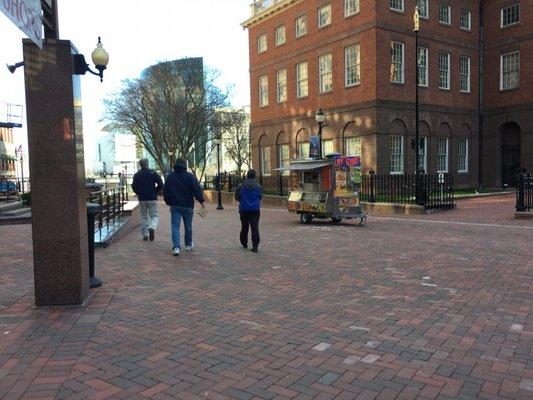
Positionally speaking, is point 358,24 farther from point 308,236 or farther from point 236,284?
point 236,284

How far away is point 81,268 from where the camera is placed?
5.71 m

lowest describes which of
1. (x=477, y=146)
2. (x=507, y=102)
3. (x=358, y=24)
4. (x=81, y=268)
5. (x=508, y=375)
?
(x=508, y=375)

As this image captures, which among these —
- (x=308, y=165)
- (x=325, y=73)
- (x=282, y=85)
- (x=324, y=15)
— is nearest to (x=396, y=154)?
(x=325, y=73)

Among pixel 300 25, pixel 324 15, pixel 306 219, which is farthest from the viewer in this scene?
pixel 300 25

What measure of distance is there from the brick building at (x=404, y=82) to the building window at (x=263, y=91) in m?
1.31

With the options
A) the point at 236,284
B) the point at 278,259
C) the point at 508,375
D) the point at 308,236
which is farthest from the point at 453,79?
the point at 508,375

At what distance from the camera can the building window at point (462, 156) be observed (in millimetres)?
31791

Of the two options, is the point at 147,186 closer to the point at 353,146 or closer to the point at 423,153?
the point at 353,146

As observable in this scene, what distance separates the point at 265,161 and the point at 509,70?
17.2 m

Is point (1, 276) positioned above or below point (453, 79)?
below

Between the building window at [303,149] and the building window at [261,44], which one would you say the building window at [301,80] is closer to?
the building window at [303,149]

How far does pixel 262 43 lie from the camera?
36938 millimetres

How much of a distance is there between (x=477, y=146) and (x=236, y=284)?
2956 cm

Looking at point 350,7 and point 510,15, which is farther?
point 510,15
